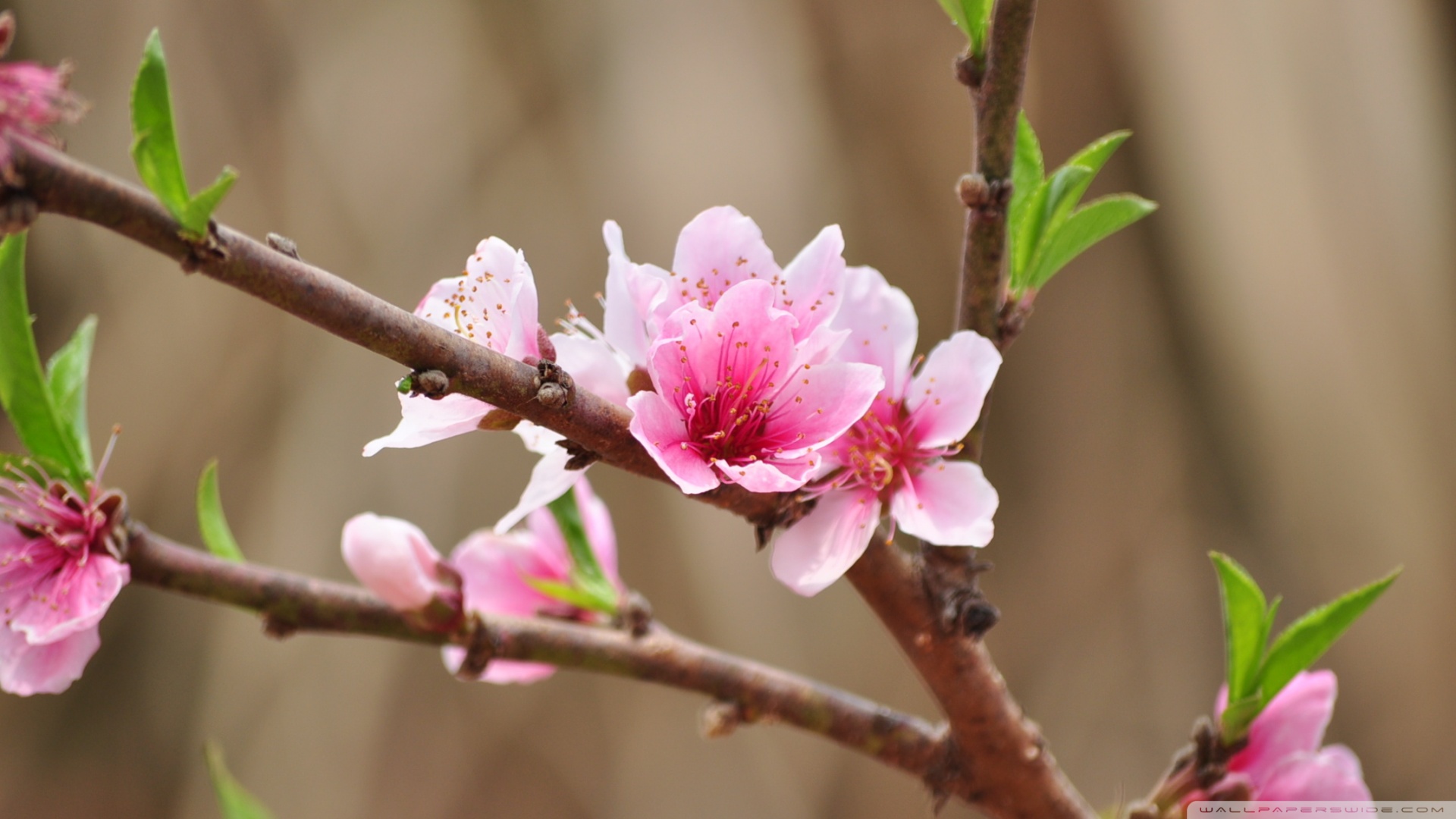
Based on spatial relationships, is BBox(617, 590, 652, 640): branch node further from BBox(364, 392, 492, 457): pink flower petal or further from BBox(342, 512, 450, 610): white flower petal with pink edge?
BBox(364, 392, 492, 457): pink flower petal

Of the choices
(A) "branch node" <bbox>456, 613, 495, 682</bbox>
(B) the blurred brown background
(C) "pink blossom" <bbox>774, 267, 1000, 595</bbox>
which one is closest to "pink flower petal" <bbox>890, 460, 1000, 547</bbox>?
(C) "pink blossom" <bbox>774, 267, 1000, 595</bbox>

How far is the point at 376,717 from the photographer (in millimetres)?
1573

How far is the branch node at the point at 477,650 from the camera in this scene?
46cm

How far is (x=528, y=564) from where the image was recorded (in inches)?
22.1

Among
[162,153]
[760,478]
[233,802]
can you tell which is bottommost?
[233,802]

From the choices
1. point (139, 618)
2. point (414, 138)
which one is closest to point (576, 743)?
point (139, 618)

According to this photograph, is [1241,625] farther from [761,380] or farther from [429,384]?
Result: [429,384]

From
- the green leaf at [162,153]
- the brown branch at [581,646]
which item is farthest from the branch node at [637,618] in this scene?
the green leaf at [162,153]

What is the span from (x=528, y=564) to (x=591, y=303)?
3.34 feet

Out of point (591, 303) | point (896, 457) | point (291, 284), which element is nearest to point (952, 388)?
point (896, 457)

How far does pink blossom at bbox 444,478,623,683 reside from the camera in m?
0.55

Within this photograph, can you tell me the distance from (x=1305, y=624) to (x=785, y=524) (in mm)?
243

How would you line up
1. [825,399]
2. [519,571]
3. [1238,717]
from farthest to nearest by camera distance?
[519,571] → [1238,717] → [825,399]

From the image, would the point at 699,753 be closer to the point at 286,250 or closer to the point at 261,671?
the point at 261,671
